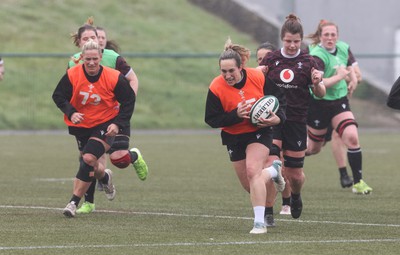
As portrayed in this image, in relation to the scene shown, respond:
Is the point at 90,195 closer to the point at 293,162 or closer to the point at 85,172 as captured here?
the point at 85,172

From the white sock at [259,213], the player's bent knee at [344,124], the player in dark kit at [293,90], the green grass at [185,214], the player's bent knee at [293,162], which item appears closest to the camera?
the green grass at [185,214]

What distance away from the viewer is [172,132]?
2752cm

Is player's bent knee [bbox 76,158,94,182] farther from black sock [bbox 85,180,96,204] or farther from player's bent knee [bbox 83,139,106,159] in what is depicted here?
black sock [bbox 85,180,96,204]

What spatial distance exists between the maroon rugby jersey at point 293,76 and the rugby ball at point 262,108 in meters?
0.85

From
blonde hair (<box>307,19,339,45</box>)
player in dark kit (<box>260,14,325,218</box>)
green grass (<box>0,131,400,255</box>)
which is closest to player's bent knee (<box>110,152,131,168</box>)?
green grass (<box>0,131,400,255</box>)

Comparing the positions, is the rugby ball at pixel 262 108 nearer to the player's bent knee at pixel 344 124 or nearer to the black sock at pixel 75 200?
the black sock at pixel 75 200

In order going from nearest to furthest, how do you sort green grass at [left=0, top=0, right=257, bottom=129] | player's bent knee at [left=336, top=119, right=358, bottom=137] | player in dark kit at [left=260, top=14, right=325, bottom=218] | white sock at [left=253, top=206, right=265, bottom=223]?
white sock at [left=253, top=206, right=265, bottom=223] → player in dark kit at [left=260, top=14, right=325, bottom=218] → player's bent knee at [left=336, top=119, right=358, bottom=137] → green grass at [left=0, top=0, right=257, bottom=129]

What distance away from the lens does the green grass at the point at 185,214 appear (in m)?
8.55

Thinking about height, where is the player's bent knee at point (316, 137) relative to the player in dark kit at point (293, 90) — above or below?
below

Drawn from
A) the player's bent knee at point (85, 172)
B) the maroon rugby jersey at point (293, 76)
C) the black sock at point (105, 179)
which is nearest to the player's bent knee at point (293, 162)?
the maroon rugby jersey at point (293, 76)

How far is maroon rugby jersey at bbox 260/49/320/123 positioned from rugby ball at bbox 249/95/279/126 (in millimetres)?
852

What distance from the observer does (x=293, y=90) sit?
10438mm

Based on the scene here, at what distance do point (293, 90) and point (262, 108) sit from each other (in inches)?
40.6

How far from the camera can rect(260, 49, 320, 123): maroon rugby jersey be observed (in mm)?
10344
